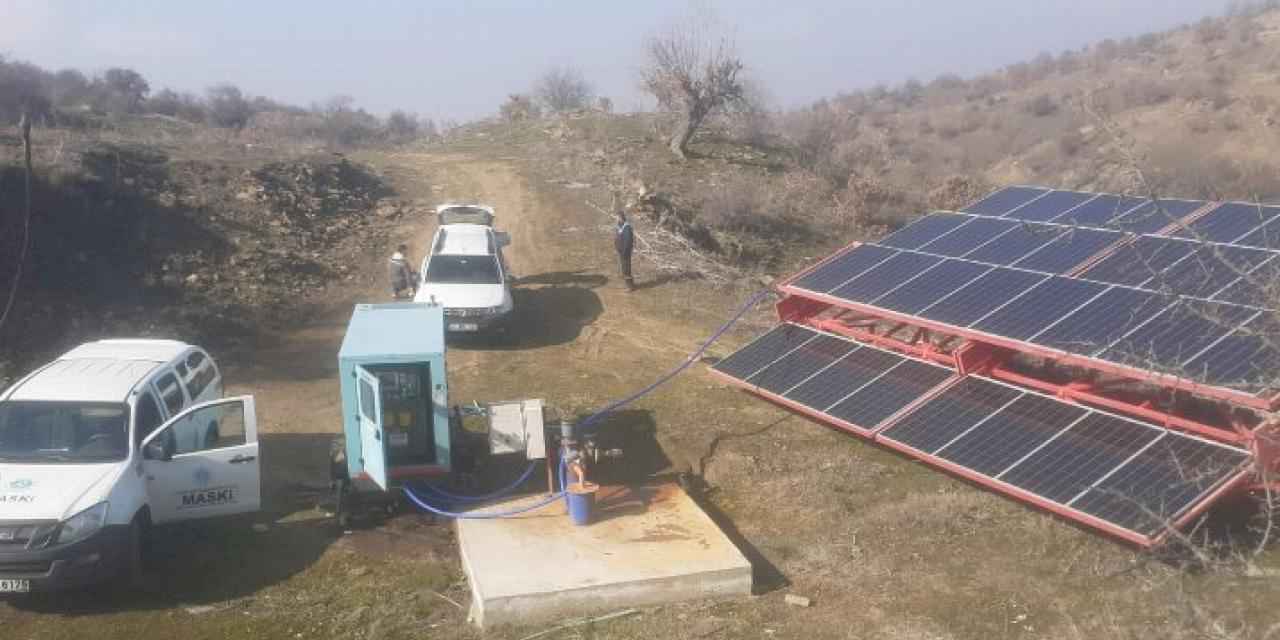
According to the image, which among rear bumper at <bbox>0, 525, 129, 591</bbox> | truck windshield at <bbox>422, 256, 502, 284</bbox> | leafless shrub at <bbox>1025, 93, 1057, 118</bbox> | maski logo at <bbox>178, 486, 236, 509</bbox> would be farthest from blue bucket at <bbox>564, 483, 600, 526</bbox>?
leafless shrub at <bbox>1025, 93, 1057, 118</bbox>

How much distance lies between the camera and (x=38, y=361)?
17594 millimetres

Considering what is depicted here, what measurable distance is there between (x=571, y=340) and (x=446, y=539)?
8.68 meters

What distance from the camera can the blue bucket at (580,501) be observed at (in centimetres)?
1129

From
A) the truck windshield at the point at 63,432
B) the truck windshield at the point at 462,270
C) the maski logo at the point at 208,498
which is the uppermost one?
the truck windshield at the point at 462,270

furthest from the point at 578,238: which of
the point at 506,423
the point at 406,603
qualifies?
the point at 406,603

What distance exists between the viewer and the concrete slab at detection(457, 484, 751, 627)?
9617mm

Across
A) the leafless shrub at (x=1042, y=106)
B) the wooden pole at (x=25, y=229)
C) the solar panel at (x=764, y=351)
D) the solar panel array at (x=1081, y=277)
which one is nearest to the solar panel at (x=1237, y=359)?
the solar panel array at (x=1081, y=277)

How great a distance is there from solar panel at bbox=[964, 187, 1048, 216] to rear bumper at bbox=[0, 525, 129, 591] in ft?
40.8

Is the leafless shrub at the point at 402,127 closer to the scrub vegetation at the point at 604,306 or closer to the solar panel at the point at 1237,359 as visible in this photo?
the scrub vegetation at the point at 604,306

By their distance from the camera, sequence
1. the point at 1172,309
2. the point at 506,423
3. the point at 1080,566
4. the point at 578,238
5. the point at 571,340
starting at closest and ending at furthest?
the point at 1080,566
the point at 1172,309
the point at 506,423
the point at 571,340
the point at 578,238

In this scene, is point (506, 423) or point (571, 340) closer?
point (506, 423)

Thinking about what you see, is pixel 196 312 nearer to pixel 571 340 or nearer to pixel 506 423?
pixel 571 340

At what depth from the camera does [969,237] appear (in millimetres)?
15023

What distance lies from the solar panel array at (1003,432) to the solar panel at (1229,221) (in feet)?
9.69
